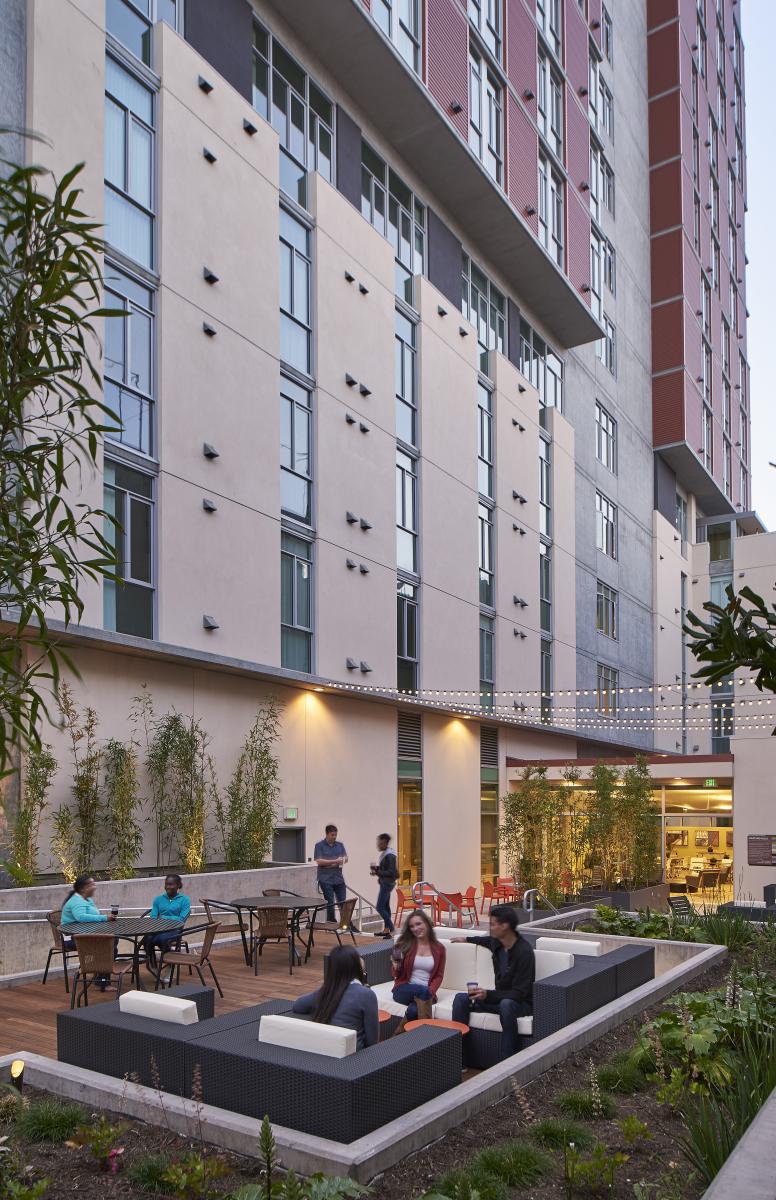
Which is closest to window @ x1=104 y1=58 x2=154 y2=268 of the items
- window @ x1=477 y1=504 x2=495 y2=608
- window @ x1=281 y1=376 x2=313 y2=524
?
window @ x1=281 y1=376 x2=313 y2=524

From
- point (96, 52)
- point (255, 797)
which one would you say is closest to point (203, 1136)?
point (255, 797)

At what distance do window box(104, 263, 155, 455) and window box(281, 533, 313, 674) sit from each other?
370 cm

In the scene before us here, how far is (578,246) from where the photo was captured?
29.1m

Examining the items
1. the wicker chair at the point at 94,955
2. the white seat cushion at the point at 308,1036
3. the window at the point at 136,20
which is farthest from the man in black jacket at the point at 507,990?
the window at the point at 136,20

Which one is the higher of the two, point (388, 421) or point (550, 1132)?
point (388, 421)

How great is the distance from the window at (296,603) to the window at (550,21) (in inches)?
732

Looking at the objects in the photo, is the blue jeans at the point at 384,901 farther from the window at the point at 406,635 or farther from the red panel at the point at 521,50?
the red panel at the point at 521,50

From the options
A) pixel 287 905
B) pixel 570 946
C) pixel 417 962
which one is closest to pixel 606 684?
pixel 287 905

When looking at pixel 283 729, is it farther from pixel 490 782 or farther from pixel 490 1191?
pixel 490 1191

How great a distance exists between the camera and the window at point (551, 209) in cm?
2718

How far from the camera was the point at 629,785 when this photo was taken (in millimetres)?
19891

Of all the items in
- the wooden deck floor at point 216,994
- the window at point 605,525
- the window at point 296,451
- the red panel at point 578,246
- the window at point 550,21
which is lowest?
the wooden deck floor at point 216,994

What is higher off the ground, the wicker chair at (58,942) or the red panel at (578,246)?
the red panel at (578,246)

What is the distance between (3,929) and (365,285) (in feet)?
44.8
